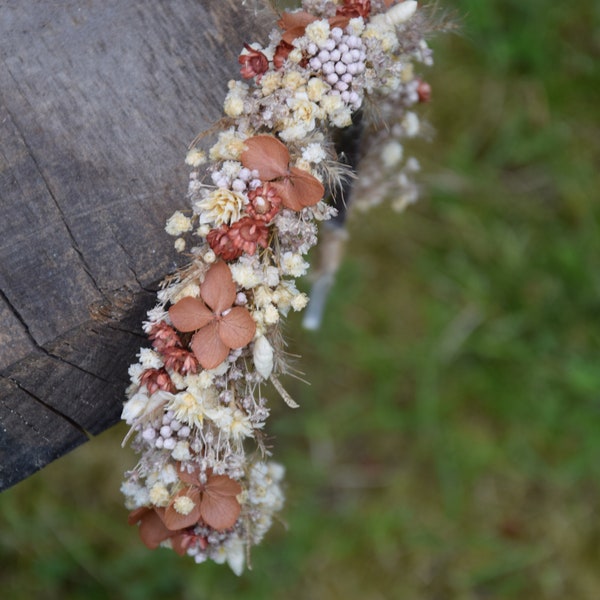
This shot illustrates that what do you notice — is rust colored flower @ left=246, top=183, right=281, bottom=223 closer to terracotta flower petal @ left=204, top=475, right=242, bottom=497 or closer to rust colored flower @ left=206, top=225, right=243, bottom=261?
rust colored flower @ left=206, top=225, right=243, bottom=261

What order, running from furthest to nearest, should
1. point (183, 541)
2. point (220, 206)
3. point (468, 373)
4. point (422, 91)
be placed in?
point (468, 373) < point (422, 91) < point (183, 541) < point (220, 206)

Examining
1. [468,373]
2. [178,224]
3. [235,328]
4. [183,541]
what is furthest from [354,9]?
[468,373]

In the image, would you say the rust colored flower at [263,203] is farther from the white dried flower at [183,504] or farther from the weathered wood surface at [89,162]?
the white dried flower at [183,504]

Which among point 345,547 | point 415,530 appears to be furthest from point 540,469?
point 345,547

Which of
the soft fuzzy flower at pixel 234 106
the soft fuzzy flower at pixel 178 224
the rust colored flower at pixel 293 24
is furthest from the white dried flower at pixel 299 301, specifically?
the rust colored flower at pixel 293 24

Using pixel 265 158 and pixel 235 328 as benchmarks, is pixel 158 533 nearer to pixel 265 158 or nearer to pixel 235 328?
pixel 235 328

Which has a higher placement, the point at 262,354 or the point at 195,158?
the point at 195,158

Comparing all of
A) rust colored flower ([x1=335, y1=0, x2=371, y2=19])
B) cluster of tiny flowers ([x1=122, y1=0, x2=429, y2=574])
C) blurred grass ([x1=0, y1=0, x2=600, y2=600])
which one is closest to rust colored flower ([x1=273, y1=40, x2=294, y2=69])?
cluster of tiny flowers ([x1=122, y1=0, x2=429, y2=574])
